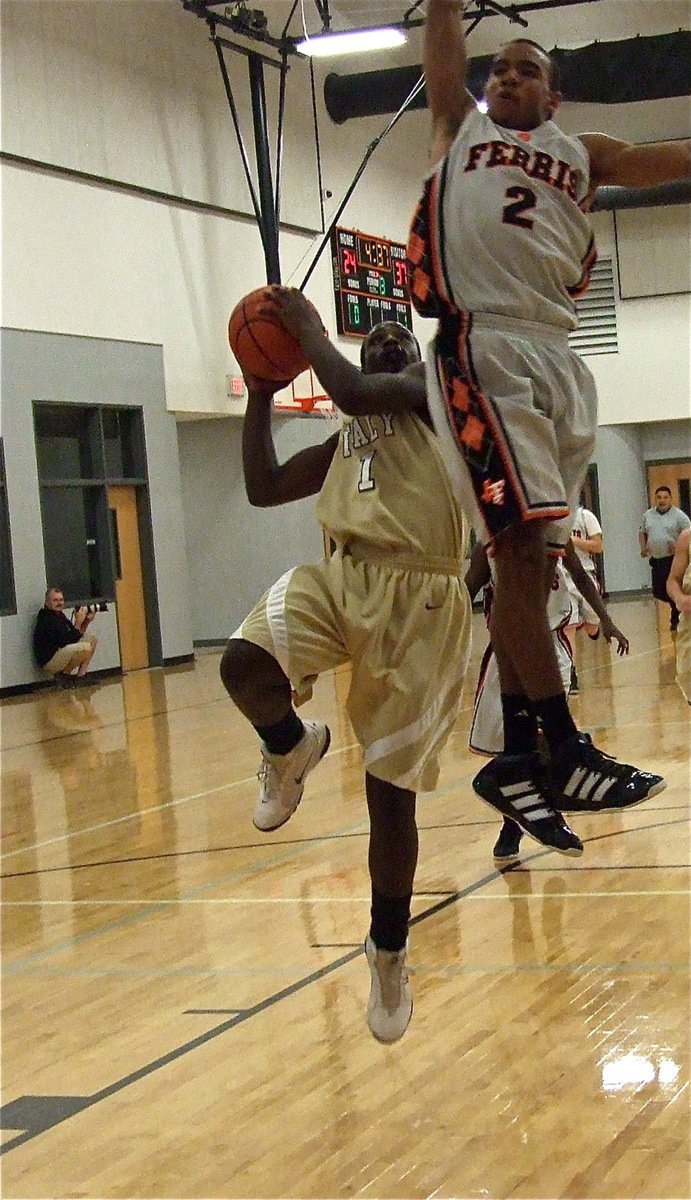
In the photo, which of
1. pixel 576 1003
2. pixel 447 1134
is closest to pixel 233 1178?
pixel 447 1134

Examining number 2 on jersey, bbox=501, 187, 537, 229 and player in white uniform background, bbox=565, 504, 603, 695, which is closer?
number 2 on jersey, bbox=501, 187, 537, 229

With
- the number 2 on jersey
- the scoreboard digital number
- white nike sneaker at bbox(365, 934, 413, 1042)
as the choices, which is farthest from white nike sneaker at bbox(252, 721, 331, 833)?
the scoreboard digital number

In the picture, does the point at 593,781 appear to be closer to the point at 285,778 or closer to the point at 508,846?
the point at 285,778

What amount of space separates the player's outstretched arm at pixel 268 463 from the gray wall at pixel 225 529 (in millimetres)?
16184

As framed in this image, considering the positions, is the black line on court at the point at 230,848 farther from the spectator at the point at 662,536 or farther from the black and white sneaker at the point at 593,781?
the spectator at the point at 662,536

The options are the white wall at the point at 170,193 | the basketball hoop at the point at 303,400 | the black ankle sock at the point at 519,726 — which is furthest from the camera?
the basketball hoop at the point at 303,400

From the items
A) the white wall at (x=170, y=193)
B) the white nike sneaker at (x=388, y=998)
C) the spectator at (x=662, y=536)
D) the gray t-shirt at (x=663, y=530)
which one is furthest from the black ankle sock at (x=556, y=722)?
the gray t-shirt at (x=663, y=530)

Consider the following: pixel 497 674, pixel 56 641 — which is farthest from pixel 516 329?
pixel 56 641

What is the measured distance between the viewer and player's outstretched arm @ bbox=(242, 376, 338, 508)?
→ 12.7 feet

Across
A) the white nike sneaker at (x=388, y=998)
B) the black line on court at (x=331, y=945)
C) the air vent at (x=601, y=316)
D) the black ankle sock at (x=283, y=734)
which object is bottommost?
the black line on court at (x=331, y=945)

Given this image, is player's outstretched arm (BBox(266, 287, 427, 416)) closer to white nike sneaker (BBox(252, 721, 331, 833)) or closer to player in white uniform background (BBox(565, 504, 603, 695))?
white nike sneaker (BBox(252, 721, 331, 833))

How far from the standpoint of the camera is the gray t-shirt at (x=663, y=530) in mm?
17703

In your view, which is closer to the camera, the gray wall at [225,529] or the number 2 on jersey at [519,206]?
the number 2 on jersey at [519,206]

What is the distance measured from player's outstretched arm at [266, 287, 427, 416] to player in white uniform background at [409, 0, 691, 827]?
0.49ft
